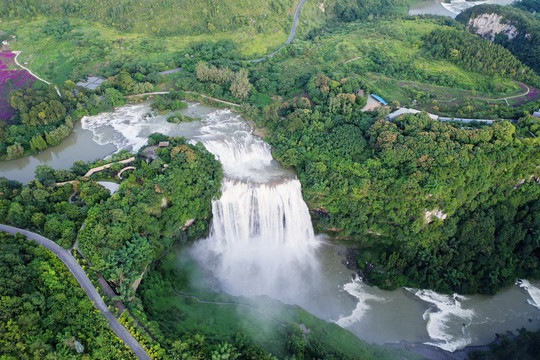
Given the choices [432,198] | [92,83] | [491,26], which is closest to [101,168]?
[92,83]

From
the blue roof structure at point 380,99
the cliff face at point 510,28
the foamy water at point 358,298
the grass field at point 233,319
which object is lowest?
the foamy water at point 358,298

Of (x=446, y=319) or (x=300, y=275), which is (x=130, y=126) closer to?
(x=300, y=275)

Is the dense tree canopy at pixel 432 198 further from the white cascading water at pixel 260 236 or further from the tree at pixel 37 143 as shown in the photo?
the tree at pixel 37 143

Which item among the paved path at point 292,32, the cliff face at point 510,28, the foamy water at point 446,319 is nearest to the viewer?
the foamy water at point 446,319

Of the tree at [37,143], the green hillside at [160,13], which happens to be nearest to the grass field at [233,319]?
the tree at [37,143]

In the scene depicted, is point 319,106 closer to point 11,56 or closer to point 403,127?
point 403,127

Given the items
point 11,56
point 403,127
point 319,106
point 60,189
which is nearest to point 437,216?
point 403,127
